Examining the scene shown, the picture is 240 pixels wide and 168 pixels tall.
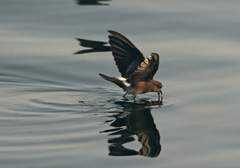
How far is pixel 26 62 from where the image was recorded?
14344 millimetres

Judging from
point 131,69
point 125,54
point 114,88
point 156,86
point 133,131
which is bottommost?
point 114,88

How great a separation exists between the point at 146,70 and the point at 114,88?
124 cm

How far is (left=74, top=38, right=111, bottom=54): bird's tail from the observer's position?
14.9m

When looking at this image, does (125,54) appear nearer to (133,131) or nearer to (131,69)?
(131,69)

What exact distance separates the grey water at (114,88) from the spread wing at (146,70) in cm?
35

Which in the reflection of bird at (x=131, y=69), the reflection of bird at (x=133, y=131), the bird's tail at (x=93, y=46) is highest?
the reflection of bird at (x=131, y=69)

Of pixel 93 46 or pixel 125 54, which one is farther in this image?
pixel 93 46

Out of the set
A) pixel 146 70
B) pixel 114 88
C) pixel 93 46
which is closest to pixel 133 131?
pixel 146 70

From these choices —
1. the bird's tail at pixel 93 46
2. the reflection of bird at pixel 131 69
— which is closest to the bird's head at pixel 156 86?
the reflection of bird at pixel 131 69

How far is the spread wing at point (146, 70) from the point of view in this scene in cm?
1216

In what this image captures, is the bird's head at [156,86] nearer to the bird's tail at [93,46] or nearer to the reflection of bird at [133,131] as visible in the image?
the reflection of bird at [133,131]

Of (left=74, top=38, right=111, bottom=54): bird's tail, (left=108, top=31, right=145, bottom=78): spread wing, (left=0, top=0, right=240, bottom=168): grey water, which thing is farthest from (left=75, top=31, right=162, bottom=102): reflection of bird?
(left=74, top=38, right=111, bottom=54): bird's tail

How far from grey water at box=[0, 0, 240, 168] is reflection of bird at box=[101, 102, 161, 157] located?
1 cm

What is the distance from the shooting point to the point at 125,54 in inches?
499
